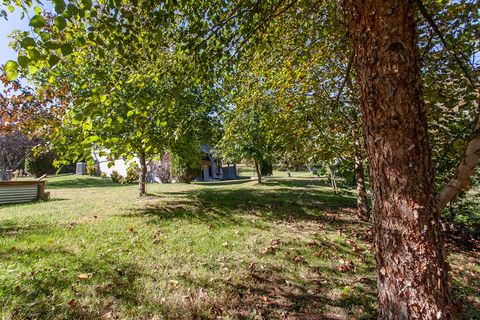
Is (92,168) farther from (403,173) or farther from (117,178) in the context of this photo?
(117,178)

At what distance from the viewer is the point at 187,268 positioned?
4566 millimetres

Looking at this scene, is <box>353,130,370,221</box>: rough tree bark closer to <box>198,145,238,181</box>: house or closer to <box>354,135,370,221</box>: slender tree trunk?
<box>354,135,370,221</box>: slender tree trunk

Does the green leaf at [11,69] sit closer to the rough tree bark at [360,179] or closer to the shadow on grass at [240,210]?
the shadow on grass at [240,210]

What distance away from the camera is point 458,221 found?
26.9ft

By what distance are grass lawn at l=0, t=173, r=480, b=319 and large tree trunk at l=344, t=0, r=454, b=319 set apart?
1.90m

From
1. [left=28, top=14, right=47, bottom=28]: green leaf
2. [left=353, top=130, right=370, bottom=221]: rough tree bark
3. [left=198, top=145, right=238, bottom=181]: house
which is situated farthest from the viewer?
[left=198, top=145, right=238, bottom=181]: house

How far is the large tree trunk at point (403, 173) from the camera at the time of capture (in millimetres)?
1892

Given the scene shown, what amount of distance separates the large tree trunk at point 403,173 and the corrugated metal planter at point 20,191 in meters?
13.9

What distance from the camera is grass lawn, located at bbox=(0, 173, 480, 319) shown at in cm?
341

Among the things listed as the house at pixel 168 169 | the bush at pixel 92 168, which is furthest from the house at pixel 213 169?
the bush at pixel 92 168

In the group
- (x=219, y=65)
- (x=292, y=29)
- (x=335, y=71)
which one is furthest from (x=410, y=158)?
(x=335, y=71)

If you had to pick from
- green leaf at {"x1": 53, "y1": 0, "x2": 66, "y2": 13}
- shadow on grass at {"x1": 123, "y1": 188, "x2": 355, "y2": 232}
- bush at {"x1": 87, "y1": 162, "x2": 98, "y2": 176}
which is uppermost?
green leaf at {"x1": 53, "y1": 0, "x2": 66, "y2": 13}

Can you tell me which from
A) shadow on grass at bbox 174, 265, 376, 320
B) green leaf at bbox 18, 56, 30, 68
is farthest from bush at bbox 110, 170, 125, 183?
green leaf at bbox 18, 56, 30, 68

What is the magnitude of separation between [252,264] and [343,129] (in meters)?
5.19
